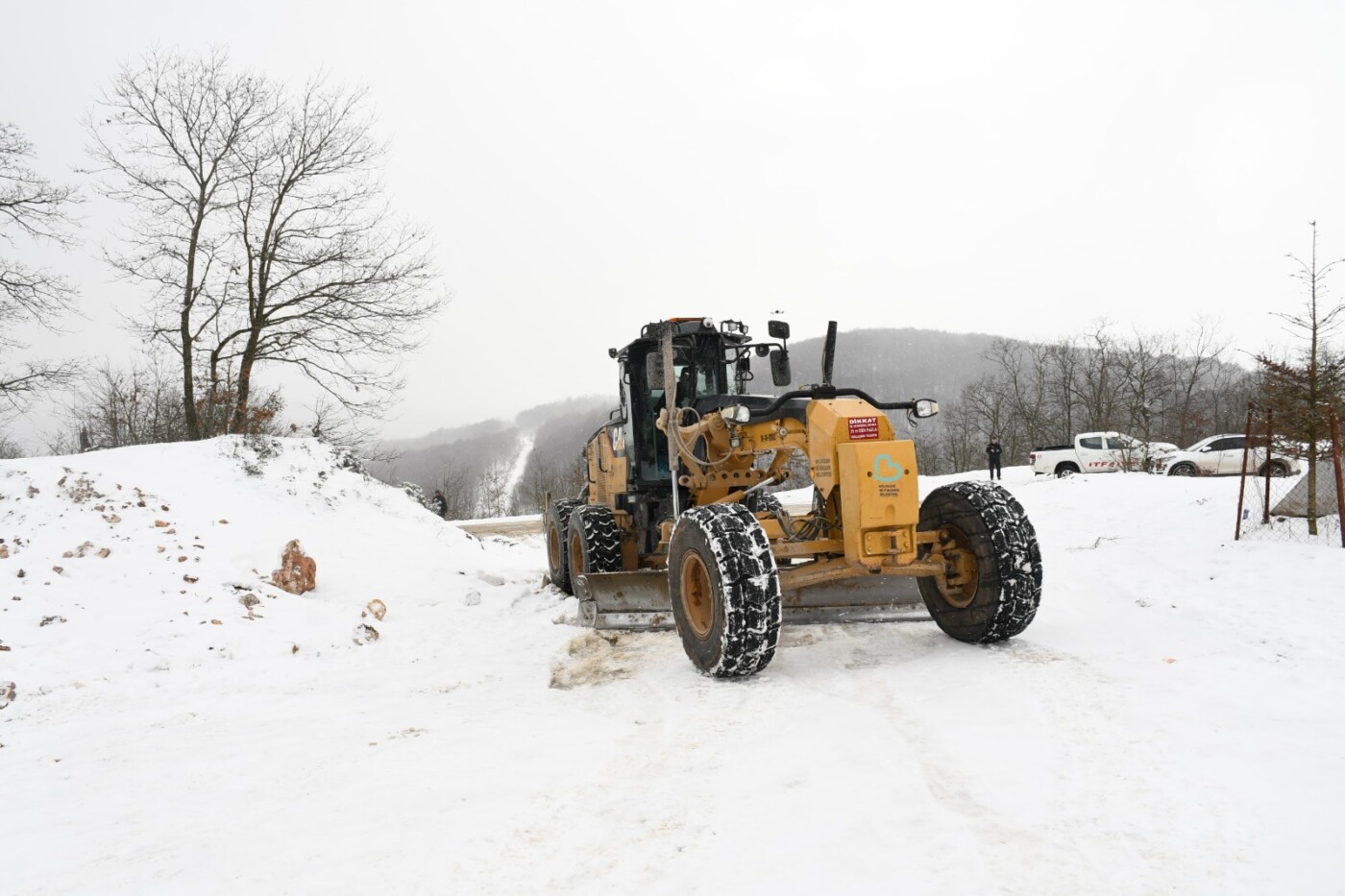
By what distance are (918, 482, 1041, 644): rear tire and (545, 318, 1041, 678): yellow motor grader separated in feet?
0.04

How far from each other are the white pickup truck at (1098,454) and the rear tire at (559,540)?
857 inches

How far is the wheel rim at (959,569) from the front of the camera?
19.2ft

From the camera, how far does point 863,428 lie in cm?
Result: 531

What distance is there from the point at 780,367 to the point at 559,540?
397cm

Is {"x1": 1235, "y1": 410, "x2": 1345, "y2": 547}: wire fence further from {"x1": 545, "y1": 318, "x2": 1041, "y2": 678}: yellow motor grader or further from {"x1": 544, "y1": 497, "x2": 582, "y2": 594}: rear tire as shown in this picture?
{"x1": 544, "y1": 497, "x2": 582, "y2": 594}: rear tire

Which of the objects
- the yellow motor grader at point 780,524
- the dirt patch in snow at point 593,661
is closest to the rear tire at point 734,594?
the yellow motor grader at point 780,524

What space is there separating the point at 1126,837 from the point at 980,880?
0.67 m

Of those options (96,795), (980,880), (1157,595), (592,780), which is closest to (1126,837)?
(980,880)

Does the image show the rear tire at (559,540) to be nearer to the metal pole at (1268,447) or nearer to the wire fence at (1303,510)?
the wire fence at (1303,510)

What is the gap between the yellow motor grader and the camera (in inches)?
203

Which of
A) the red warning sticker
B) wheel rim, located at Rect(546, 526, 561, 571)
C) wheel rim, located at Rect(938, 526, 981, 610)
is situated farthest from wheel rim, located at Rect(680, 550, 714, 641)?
wheel rim, located at Rect(546, 526, 561, 571)

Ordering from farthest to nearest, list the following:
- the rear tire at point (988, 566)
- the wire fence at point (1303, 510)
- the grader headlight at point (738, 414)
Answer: the wire fence at point (1303, 510), the grader headlight at point (738, 414), the rear tire at point (988, 566)

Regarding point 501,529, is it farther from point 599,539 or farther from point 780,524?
point 780,524

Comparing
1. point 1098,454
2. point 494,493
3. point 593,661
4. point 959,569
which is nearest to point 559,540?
point 593,661
